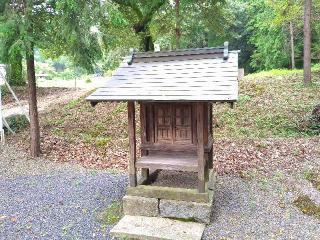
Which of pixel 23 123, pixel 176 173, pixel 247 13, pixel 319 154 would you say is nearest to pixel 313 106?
pixel 319 154

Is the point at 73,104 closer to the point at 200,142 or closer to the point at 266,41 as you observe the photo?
the point at 200,142

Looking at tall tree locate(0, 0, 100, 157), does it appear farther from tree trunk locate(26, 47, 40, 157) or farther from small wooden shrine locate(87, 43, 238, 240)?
small wooden shrine locate(87, 43, 238, 240)

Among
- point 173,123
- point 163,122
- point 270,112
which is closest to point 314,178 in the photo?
point 173,123

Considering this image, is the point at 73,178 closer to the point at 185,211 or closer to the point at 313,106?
the point at 185,211

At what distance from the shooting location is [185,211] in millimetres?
5578

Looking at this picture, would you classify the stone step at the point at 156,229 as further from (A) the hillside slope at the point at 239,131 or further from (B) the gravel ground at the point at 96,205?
(A) the hillside slope at the point at 239,131

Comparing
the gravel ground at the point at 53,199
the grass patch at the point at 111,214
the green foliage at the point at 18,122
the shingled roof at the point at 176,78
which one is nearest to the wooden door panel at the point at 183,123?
the shingled roof at the point at 176,78

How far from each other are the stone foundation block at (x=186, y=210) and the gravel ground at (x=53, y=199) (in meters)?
0.99

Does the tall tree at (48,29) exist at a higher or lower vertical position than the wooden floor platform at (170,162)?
higher

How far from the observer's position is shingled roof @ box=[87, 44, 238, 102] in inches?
198

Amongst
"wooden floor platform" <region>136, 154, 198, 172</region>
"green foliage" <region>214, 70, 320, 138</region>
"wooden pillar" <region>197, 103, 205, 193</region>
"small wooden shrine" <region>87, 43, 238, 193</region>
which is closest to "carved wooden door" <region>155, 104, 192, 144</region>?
"small wooden shrine" <region>87, 43, 238, 193</region>

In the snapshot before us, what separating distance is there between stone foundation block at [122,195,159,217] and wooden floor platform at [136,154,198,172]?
0.58 m

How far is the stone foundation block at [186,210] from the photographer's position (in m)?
5.48

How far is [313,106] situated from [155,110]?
8.04 metres
